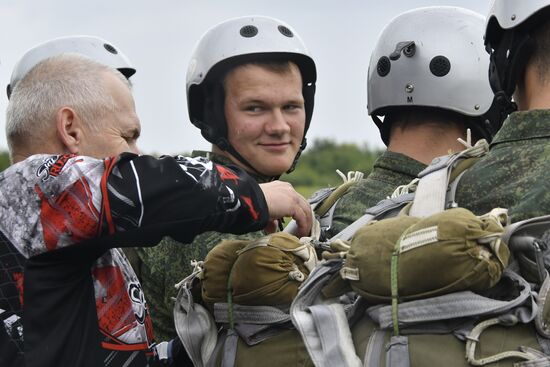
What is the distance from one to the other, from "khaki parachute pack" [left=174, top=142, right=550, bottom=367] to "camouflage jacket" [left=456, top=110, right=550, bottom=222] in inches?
3.5

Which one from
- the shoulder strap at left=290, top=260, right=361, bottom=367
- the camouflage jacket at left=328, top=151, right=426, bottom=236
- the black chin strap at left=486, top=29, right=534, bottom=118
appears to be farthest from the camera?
the camouflage jacket at left=328, top=151, right=426, bottom=236

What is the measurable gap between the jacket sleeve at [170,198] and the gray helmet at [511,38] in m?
1.19

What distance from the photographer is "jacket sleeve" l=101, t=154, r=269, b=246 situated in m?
3.40

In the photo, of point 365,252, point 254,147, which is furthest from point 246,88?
point 365,252

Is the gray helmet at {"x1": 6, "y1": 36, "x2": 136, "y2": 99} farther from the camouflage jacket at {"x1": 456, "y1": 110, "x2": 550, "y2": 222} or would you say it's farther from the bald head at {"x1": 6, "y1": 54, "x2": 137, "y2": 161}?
the camouflage jacket at {"x1": 456, "y1": 110, "x2": 550, "y2": 222}

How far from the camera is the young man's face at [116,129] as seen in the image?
3.99 meters

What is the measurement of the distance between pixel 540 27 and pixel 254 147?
2.32m

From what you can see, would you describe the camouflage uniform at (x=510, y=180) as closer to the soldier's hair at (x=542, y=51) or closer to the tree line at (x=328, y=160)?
the soldier's hair at (x=542, y=51)

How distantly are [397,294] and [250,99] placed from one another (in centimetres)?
295

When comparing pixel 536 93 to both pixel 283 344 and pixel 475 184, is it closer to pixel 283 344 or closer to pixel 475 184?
pixel 475 184

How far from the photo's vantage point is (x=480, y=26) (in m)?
6.20

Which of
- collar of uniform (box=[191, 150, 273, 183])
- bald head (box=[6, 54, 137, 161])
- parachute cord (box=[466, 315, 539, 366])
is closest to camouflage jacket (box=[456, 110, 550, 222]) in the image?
parachute cord (box=[466, 315, 539, 366])

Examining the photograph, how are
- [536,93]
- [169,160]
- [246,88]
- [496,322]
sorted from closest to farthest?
[496,322] < [169,160] < [536,93] < [246,88]

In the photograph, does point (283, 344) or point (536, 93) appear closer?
point (283, 344)
